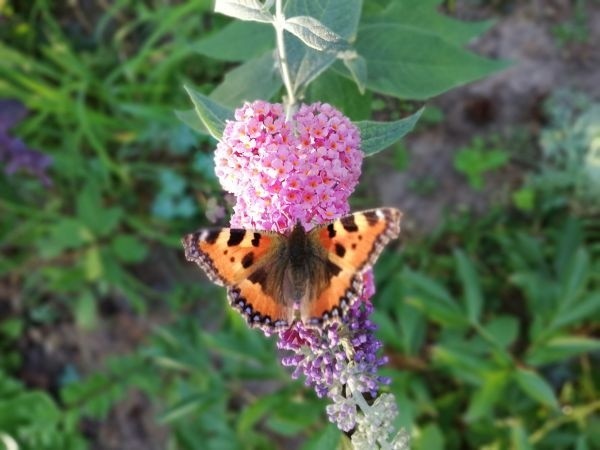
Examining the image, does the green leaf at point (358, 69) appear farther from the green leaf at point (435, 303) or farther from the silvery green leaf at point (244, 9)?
the green leaf at point (435, 303)

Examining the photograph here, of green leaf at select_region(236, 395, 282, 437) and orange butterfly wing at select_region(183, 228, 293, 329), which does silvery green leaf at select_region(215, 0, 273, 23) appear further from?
green leaf at select_region(236, 395, 282, 437)

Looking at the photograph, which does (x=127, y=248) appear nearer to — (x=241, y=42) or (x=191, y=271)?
(x=191, y=271)

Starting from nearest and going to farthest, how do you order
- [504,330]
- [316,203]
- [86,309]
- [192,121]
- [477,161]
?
[316,203] → [192,121] → [504,330] → [477,161] → [86,309]

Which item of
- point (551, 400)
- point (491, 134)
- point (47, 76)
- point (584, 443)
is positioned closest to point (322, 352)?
point (551, 400)

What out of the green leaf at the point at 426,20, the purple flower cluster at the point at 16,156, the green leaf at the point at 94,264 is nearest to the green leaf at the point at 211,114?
the green leaf at the point at 426,20

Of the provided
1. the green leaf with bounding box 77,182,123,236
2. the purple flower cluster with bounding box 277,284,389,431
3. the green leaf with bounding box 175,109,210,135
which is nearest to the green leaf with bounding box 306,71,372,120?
the green leaf with bounding box 175,109,210,135

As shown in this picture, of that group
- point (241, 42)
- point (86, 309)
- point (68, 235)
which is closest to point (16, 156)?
point (68, 235)
